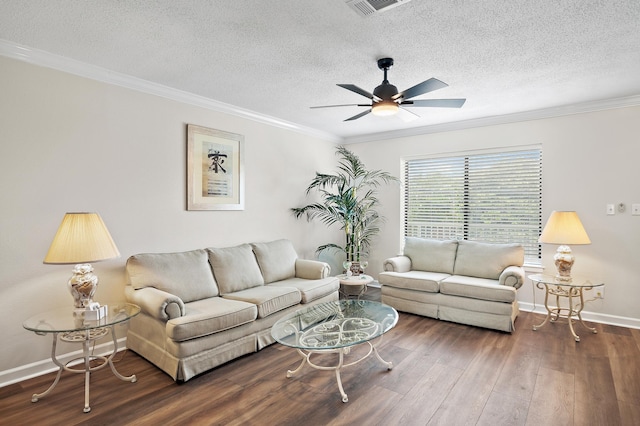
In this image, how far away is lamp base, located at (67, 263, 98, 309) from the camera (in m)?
2.48

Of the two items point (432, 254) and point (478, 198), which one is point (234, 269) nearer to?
point (432, 254)

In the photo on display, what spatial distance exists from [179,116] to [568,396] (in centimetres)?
422

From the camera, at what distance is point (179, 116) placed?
12.0 ft

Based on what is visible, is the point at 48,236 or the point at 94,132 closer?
the point at 48,236

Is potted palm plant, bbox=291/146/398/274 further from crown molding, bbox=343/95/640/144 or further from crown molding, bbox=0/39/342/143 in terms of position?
crown molding, bbox=0/39/342/143

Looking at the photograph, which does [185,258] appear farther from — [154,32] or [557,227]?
[557,227]

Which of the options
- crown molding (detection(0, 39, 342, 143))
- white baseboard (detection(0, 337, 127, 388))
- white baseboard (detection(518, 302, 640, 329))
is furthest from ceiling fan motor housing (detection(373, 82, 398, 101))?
white baseboard (detection(518, 302, 640, 329))

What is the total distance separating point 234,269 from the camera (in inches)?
146

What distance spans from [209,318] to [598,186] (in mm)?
4510

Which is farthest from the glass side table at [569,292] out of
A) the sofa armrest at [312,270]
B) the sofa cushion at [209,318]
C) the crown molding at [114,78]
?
the crown molding at [114,78]

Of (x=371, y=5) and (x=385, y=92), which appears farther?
(x=385, y=92)

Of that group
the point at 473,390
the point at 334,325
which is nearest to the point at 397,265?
the point at 334,325

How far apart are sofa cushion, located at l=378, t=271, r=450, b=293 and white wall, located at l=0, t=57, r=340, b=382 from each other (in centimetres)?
199

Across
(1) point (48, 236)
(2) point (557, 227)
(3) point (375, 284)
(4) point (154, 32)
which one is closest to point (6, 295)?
(1) point (48, 236)
